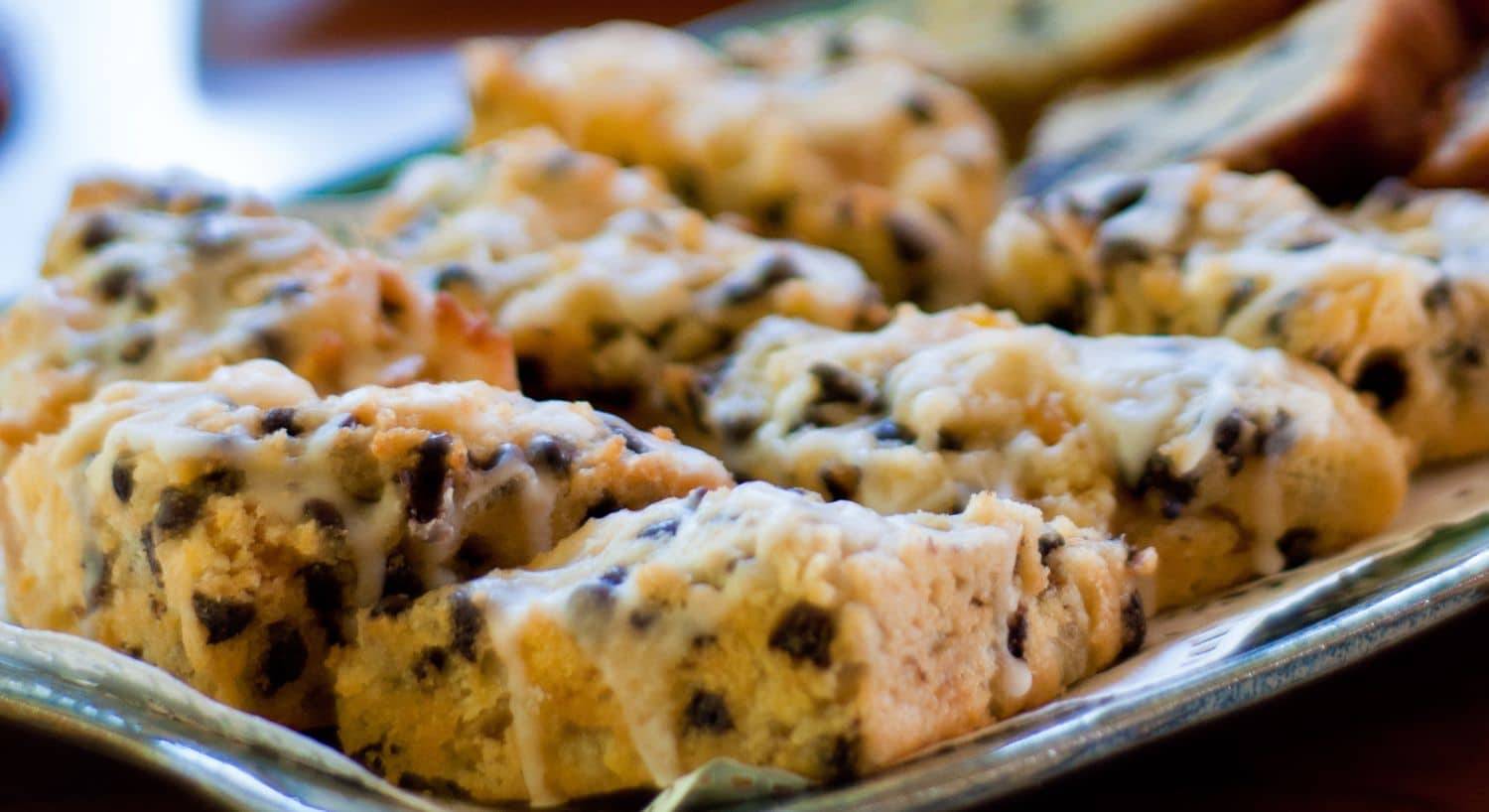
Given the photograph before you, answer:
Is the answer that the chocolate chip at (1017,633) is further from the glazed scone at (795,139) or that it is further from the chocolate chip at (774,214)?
the chocolate chip at (774,214)

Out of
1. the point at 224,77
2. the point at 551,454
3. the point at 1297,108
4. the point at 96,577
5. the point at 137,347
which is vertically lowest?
the point at 224,77

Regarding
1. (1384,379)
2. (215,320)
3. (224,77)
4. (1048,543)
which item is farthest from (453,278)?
(224,77)

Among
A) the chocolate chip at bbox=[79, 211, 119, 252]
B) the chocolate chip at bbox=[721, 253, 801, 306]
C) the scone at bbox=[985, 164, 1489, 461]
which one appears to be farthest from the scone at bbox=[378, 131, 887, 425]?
the chocolate chip at bbox=[79, 211, 119, 252]

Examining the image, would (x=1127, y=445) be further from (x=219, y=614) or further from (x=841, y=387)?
(x=219, y=614)

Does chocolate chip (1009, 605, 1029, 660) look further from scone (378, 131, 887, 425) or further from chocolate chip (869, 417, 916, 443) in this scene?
scone (378, 131, 887, 425)

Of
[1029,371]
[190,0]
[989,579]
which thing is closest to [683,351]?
[1029,371]

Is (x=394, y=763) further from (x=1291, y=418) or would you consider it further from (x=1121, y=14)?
(x=1121, y=14)

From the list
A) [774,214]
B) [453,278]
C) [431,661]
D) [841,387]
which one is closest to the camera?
[431,661]
